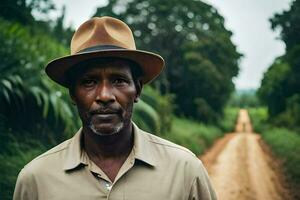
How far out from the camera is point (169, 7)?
22281mm

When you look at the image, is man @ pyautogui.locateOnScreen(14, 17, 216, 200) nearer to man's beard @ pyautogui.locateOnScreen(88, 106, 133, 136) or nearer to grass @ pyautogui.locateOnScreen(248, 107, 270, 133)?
man's beard @ pyautogui.locateOnScreen(88, 106, 133, 136)

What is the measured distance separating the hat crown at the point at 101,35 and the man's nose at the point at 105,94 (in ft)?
0.73

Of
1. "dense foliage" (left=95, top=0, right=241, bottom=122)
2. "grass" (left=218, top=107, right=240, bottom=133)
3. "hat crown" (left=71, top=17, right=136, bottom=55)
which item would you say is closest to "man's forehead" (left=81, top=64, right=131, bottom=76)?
"hat crown" (left=71, top=17, right=136, bottom=55)

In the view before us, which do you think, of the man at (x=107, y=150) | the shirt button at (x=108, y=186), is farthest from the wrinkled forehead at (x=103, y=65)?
the shirt button at (x=108, y=186)

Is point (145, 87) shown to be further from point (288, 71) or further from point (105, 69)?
point (105, 69)

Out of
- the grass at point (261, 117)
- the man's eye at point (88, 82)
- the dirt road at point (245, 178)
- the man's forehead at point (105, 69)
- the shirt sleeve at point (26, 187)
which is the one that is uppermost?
the man's forehead at point (105, 69)

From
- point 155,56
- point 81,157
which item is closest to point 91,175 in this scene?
point 81,157

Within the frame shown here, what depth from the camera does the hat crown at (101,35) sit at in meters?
2.14

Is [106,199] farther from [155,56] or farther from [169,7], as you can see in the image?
[169,7]

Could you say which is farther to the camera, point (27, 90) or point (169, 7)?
point (169, 7)

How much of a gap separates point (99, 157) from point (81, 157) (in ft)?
0.42

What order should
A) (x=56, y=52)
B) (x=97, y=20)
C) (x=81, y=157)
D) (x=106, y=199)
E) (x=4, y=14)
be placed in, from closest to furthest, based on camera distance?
(x=106, y=199), (x=81, y=157), (x=97, y=20), (x=56, y=52), (x=4, y=14)

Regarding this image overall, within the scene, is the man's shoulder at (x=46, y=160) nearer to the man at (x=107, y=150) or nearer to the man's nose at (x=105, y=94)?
the man at (x=107, y=150)

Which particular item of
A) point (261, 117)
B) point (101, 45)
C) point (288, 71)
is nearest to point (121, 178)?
point (101, 45)
